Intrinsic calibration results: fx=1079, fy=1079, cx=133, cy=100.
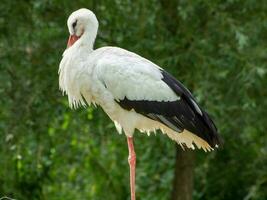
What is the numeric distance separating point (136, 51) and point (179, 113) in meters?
2.69

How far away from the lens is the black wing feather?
7.43 meters

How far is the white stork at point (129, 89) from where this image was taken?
24.4 feet

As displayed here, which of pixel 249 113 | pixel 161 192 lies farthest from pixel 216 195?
pixel 249 113

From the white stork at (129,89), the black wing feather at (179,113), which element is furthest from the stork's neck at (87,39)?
the black wing feather at (179,113)

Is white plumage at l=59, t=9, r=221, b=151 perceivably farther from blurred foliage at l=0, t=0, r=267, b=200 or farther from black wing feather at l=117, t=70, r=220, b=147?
blurred foliage at l=0, t=0, r=267, b=200

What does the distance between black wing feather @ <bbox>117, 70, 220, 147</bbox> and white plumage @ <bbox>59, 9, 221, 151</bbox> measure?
0.06ft

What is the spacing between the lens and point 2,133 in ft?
33.7

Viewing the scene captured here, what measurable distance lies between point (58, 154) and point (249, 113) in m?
2.11

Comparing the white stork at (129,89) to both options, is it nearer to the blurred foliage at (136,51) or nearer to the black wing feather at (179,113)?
the black wing feather at (179,113)

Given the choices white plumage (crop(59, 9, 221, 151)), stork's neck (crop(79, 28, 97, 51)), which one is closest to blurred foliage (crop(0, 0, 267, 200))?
white plumage (crop(59, 9, 221, 151))

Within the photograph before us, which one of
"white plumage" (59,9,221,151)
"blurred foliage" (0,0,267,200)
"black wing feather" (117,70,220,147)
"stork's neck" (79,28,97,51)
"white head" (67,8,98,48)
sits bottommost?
"black wing feather" (117,70,220,147)

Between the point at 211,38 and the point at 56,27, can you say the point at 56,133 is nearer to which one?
the point at 56,27

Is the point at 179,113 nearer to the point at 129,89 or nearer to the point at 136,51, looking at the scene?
the point at 129,89

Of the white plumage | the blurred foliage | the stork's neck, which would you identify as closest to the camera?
the white plumage
